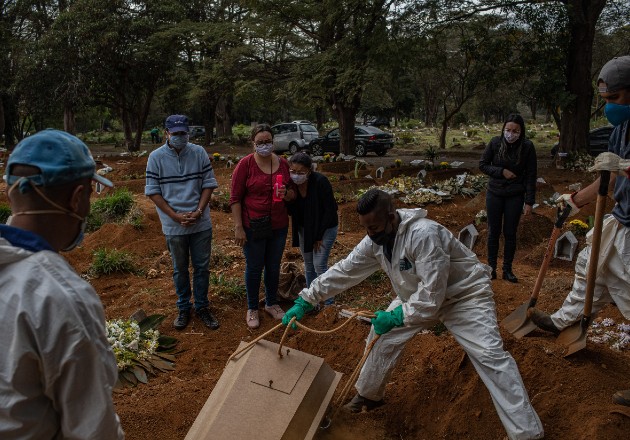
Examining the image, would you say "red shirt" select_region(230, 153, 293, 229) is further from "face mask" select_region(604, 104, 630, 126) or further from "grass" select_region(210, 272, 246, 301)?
"face mask" select_region(604, 104, 630, 126)

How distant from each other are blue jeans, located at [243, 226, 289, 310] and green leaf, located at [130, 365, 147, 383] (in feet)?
4.01

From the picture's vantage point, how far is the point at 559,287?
18.4 feet

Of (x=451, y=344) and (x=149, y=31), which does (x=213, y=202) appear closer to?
(x=451, y=344)

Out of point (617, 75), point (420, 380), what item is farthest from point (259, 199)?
point (617, 75)

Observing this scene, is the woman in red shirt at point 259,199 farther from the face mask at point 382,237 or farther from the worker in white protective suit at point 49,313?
the worker in white protective suit at point 49,313

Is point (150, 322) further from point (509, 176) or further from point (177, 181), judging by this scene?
point (509, 176)

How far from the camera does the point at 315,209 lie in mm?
4840

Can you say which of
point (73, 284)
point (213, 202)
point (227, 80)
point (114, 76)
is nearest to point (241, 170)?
point (73, 284)

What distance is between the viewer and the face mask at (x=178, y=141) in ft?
15.3

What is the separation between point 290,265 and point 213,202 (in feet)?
16.7

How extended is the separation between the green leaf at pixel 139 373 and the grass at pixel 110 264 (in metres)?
2.72

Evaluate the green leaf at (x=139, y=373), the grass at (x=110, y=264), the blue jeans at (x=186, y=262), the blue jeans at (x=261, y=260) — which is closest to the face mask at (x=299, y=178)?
the blue jeans at (x=261, y=260)

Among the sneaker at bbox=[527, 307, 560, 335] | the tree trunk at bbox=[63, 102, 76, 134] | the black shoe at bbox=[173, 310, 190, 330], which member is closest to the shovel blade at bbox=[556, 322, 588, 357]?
the sneaker at bbox=[527, 307, 560, 335]

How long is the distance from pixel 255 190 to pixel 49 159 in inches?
128
